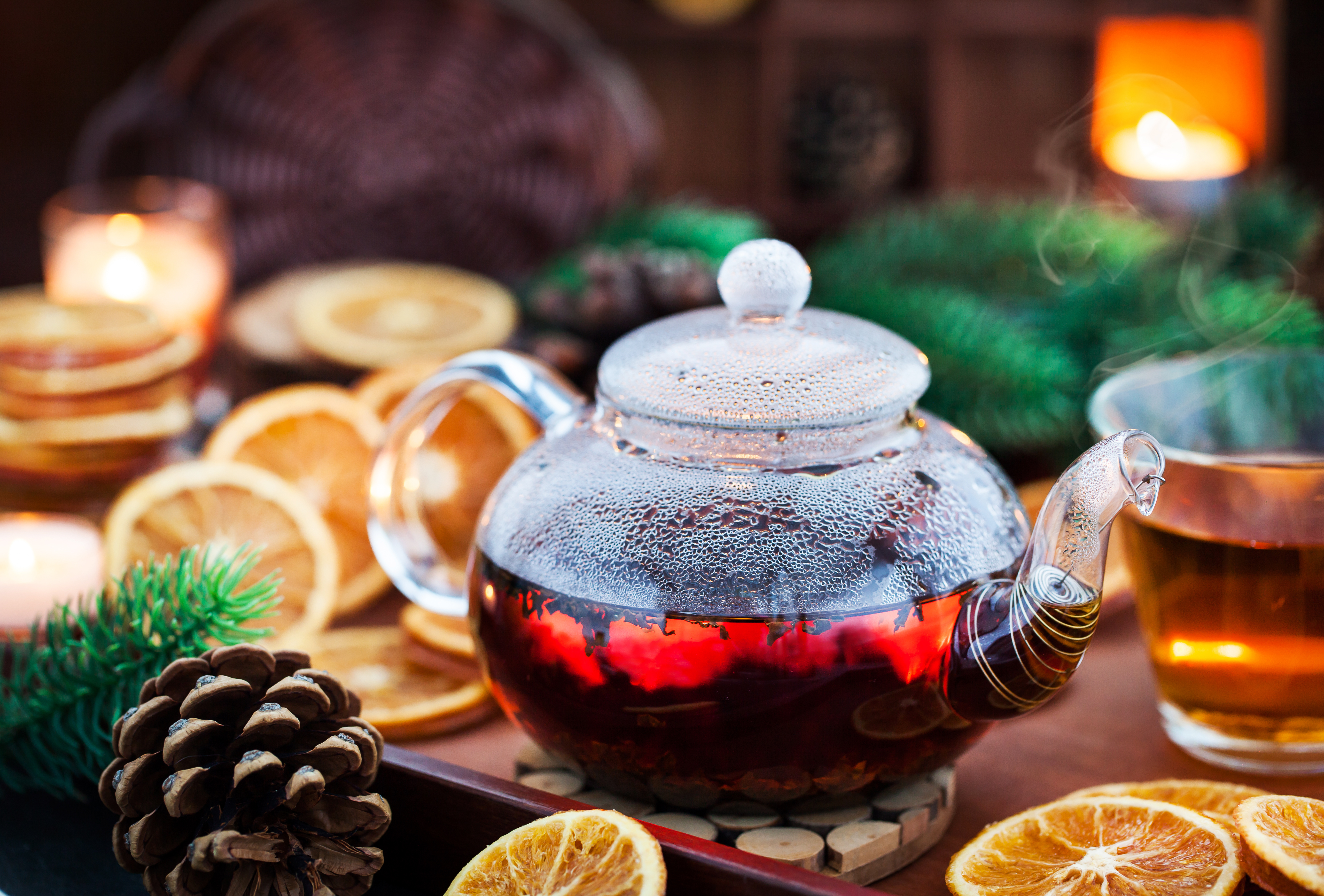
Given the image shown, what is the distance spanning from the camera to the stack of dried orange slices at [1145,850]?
0.48 metres

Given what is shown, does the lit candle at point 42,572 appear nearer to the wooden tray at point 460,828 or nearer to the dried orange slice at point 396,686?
the dried orange slice at point 396,686

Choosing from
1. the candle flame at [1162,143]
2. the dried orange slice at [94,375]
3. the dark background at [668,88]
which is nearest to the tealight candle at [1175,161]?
the candle flame at [1162,143]

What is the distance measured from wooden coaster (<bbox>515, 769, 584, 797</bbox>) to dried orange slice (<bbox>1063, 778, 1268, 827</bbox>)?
234 mm

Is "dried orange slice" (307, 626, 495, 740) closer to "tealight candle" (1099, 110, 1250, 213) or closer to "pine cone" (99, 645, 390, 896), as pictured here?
"pine cone" (99, 645, 390, 896)

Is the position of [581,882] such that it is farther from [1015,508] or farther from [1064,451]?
[1064,451]

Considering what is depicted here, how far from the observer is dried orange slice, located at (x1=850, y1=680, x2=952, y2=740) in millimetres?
532

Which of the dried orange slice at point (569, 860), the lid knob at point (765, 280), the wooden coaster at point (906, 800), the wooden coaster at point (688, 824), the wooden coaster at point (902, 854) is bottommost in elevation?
the wooden coaster at point (902, 854)

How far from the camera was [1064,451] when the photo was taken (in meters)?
0.93

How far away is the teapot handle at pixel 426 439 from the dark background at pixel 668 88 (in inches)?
53.8

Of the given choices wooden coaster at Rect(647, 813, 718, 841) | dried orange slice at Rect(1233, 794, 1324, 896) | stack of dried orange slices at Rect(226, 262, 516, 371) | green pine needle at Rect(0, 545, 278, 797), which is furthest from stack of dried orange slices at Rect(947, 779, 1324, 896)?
stack of dried orange slices at Rect(226, 262, 516, 371)

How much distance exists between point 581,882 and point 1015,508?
281 mm

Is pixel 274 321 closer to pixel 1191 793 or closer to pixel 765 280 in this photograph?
pixel 765 280

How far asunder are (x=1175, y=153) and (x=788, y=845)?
1204 millimetres

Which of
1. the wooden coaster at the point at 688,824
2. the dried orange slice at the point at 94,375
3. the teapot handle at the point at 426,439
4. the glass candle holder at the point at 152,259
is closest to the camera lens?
the wooden coaster at the point at 688,824
